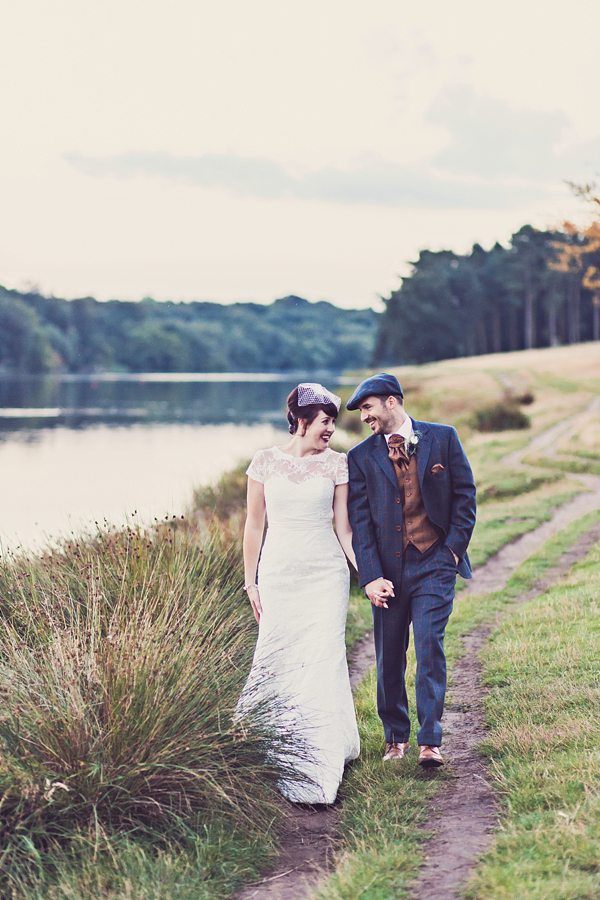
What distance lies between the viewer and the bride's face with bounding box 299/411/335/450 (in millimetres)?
4816

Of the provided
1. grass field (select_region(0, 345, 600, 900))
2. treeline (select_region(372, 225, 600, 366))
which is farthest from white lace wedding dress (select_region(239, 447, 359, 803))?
treeline (select_region(372, 225, 600, 366))

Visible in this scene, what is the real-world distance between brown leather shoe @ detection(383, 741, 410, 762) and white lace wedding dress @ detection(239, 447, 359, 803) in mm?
172

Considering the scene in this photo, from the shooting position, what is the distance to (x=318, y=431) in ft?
15.8

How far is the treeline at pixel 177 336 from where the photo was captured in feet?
331

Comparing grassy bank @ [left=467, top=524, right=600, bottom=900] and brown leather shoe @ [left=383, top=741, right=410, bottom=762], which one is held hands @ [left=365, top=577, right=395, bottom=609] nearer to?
brown leather shoe @ [left=383, top=741, right=410, bottom=762]

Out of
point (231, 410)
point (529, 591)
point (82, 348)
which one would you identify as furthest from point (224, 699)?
point (82, 348)

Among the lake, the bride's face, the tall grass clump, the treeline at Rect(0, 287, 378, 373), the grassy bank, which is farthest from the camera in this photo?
the treeline at Rect(0, 287, 378, 373)

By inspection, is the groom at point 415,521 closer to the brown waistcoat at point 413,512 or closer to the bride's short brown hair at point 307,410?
the brown waistcoat at point 413,512

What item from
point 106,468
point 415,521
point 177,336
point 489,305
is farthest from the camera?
point 177,336

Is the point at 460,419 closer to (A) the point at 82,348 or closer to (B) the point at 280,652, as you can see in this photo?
(B) the point at 280,652

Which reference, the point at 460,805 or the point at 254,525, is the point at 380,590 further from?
the point at 460,805

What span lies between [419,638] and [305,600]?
619 mm

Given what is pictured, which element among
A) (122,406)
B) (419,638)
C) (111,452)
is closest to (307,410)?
(419,638)

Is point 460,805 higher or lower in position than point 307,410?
lower
